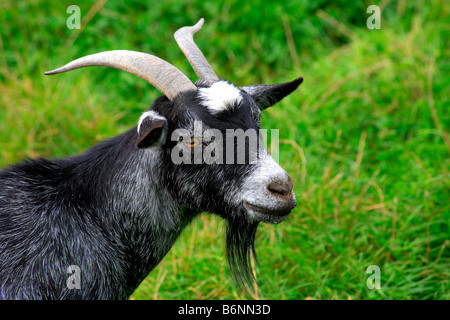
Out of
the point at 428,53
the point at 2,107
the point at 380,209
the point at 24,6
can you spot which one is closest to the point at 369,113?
the point at 428,53

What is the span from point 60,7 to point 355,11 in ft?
12.5

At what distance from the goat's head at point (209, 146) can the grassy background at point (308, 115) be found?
1.89 ft

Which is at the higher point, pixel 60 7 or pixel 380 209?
pixel 60 7

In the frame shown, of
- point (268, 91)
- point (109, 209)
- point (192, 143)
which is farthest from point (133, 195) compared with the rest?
point (268, 91)

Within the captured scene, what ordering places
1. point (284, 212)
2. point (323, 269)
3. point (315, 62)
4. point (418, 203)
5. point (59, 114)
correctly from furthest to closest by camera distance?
point (315, 62) < point (59, 114) < point (418, 203) < point (323, 269) < point (284, 212)

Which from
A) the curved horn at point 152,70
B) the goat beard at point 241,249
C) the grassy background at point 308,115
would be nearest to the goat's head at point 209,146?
the curved horn at point 152,70

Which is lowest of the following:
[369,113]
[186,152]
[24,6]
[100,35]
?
[186,152]

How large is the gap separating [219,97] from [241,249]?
3.50ft

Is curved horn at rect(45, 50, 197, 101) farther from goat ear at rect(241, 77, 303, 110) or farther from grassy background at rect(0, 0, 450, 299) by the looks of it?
grassy background at rect(0, 0, 450, 299)

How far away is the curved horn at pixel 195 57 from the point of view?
3.53 m

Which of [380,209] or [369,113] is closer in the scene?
[380,209]

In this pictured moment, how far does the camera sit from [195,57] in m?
3.66

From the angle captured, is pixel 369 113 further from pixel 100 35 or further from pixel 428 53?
pixel 100 35

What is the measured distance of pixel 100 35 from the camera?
7219 mm
